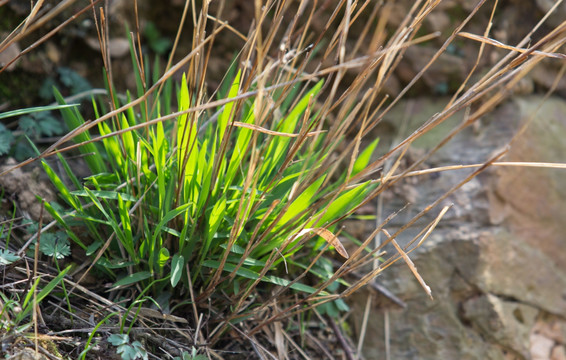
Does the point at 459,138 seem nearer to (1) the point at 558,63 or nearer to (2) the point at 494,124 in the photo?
(2) the point at 494,124

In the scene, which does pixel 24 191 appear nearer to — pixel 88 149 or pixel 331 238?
pixel 88 149

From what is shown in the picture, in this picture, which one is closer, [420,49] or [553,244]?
[553,244]

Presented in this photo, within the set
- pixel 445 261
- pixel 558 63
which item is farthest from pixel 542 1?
pixel 445 261

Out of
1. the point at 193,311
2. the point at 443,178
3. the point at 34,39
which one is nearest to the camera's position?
the point at 193,311

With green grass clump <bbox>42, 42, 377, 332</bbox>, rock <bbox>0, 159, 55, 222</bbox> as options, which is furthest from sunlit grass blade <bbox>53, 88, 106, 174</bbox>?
rock <bbox>0, 159, 55, 222</bbox>

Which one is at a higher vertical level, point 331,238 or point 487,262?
point 331,238

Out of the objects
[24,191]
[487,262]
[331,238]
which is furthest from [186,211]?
[487,262]

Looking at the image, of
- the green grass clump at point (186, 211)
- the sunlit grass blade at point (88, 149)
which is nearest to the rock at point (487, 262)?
the green grass clump at point (186, 211)

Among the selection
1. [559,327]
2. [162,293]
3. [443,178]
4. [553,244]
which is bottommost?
[559,327]

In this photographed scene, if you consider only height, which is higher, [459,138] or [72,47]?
[72,47]

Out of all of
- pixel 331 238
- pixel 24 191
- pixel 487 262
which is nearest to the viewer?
pixel 331 238

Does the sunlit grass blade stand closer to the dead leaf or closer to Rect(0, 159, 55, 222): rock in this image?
Rect(0, 159, 55, 222): rock
